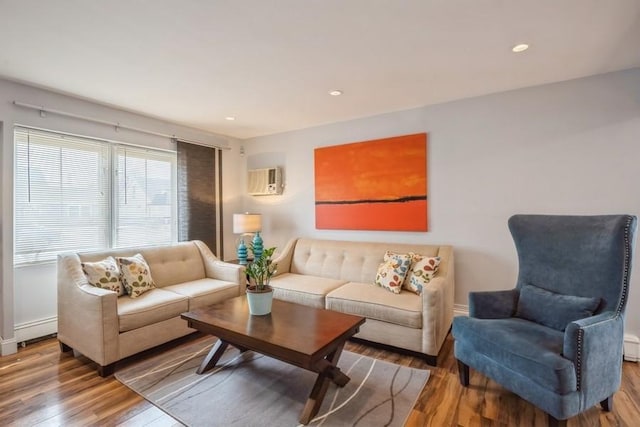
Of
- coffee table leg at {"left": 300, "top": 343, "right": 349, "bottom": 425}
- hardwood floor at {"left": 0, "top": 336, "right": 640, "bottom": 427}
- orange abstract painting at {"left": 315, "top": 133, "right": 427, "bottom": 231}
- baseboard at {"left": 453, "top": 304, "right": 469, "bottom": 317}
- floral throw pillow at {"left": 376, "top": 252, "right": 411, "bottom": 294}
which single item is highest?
orange abstract painting at {"left": 315, "top": 133, "right": 427, "bottom": 231}

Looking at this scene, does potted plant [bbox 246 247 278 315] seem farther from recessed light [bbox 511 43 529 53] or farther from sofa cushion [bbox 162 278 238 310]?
recessed light [bbox 511 43 529 53]

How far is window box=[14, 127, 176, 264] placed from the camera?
113 inches

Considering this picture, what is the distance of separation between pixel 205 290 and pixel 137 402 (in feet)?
3.74

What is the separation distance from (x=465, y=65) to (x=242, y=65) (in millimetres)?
1772

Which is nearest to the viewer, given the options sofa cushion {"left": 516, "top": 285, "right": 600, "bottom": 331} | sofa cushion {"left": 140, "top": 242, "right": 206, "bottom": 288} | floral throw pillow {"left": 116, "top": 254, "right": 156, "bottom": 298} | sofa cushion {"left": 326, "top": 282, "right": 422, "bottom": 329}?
sofa cushion {"left": 516, "top": 285, "right": 600, "bottom": 331}

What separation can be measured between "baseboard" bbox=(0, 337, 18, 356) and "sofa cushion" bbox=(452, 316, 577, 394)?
12.0 feet

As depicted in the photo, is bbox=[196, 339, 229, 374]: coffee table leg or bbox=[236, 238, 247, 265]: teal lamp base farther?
bbox=[236, 238, 247, 265]: teal lamp base

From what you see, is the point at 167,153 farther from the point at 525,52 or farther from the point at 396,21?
the point at 525,52

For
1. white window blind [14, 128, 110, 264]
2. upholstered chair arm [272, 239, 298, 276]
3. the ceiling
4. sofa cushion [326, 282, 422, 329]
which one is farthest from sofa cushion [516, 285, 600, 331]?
white window blind [14, 128, 110, 264]

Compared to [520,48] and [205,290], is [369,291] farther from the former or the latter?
[520,48]

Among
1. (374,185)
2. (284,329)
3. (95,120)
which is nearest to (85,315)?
(284,329)

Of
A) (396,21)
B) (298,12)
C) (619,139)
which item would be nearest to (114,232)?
(298,12)

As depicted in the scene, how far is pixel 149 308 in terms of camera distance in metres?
2.55

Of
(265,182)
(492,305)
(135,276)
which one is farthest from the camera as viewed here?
(265,182)
